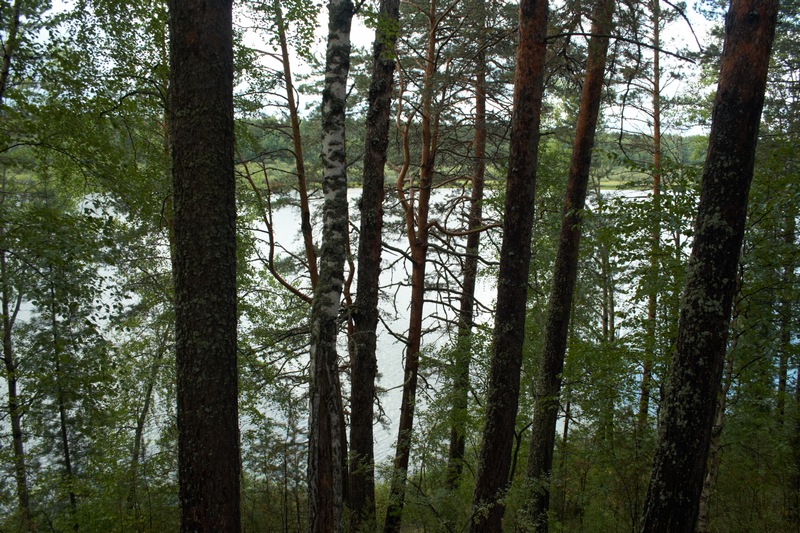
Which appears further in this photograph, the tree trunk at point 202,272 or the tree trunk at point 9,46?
the tree trunk at point 9,46

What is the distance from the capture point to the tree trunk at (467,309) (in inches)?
361

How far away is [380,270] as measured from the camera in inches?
290

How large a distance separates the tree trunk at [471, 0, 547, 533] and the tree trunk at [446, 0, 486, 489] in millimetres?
2994

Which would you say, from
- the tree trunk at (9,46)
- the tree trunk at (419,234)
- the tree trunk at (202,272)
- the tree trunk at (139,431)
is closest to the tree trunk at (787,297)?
the tree trunk at (202,272)

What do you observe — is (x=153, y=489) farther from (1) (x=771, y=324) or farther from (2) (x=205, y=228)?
(1) (x=771, y=324)

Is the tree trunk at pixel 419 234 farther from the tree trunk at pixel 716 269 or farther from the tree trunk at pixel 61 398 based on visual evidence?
the tree trunk at pixel 716 269

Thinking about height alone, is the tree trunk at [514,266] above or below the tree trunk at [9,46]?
below

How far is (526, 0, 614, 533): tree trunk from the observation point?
666cm

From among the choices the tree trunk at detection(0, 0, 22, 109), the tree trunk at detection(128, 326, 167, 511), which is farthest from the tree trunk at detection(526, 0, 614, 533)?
the tree trunk at detection(0, 0, 22, 109)

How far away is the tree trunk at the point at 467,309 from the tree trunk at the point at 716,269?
4473mm

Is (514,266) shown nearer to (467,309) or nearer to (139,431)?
(467,309)

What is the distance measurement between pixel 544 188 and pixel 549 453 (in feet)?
17.1

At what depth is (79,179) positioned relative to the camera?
719 cm

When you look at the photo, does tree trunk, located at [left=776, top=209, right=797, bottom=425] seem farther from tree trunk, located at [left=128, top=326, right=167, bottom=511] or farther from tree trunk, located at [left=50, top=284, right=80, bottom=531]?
tree trunk, located at [left=128, top=326, right=167, bottom=511]
